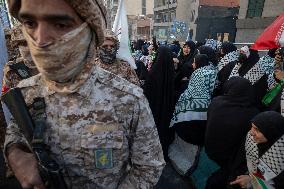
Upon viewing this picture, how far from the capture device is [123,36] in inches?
157

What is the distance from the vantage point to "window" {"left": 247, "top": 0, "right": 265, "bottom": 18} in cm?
1648

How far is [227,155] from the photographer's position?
2.93 m

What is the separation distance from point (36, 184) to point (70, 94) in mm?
392

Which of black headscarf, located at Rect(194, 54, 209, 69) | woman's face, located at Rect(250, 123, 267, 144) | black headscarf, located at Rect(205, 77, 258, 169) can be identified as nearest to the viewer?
woman's face, located at Rect(250, 123, 267, 144)

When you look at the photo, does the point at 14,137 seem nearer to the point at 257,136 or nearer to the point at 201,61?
the point at 257,136

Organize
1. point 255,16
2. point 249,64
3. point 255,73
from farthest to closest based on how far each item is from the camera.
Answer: point 255,16 < point 249,64 < point 255,73

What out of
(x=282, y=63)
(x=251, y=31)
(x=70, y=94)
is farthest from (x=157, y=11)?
(x=70, y=94)

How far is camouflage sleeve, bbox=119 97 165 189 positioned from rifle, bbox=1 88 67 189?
0.32 metres

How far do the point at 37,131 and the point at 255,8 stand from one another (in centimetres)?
1854

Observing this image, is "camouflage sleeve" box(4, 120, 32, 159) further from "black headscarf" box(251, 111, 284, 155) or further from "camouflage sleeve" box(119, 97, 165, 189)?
"black headscarf" box(251, 111, 284, 155)

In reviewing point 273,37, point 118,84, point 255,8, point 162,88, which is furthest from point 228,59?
point 255,8

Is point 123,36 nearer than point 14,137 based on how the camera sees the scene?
No

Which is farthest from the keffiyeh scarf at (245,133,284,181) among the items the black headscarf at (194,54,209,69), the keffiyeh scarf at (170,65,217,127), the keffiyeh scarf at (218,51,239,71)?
the keffiyeh scarf at (218,51,239,71)

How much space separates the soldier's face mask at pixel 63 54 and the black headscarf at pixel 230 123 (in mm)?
2167
